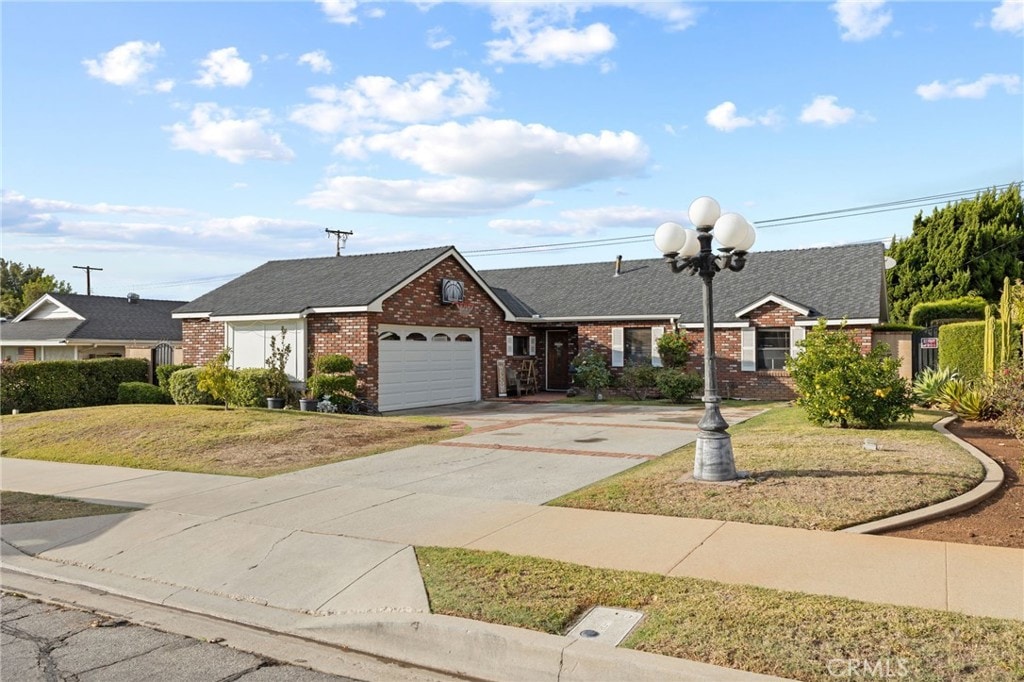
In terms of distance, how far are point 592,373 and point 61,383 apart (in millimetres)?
15718

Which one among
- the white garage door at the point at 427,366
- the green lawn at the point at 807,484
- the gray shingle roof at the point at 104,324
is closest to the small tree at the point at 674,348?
the white garage door at the point at 427,366

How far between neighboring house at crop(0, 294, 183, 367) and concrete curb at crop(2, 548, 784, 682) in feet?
75.7

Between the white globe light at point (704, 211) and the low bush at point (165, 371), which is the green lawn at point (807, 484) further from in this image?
the low bush at point (165, 371)

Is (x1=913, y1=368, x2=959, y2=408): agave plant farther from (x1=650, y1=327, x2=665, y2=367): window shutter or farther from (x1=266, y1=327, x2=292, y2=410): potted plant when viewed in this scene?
(x1=266, y1=327, x2=292, y2=410): potted plant

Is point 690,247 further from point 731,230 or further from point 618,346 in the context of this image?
point 618,346

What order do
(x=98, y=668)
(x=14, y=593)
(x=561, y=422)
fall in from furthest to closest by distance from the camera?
(x=561, y=422), (x=14, y=593), (x=98, y=668)

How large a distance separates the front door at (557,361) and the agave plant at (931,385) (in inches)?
522

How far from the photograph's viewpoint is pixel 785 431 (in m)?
13.7

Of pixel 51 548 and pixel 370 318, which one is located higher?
pixel 370 318

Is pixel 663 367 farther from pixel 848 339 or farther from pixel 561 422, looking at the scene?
pixel 848 339

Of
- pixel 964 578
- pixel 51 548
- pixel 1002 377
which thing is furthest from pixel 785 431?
pixel 51 548

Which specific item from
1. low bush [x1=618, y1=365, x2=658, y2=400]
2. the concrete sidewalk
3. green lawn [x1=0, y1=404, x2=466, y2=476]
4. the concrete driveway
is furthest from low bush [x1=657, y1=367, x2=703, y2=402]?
the concrete sidewalk

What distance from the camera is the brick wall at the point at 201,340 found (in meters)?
23.1

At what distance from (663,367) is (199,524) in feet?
60.6
